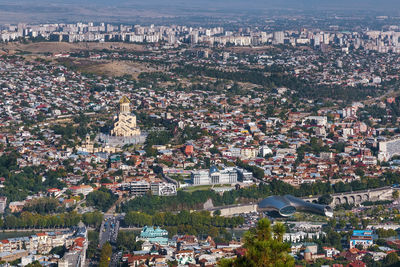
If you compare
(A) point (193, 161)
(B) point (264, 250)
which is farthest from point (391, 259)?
(A) point (193, 161)

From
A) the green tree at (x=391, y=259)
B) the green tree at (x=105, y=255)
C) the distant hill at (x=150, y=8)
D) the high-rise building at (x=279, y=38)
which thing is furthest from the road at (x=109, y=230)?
the distant hill at (x=150, y=8)

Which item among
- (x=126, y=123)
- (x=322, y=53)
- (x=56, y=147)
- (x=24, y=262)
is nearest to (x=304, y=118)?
(x=126, y=123)

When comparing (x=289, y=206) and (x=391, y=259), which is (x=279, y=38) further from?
(x=391, y=259)

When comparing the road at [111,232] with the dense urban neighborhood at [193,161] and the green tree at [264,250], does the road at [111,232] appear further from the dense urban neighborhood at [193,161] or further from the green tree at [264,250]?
the green tree at [264,250]

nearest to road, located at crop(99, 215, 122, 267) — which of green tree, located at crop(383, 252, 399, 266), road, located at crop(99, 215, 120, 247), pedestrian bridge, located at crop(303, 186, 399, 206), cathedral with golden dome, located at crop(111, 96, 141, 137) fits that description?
road, located at crop(99, 215, 120, 247)

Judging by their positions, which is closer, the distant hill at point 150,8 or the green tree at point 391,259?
the green tree at point 391,259

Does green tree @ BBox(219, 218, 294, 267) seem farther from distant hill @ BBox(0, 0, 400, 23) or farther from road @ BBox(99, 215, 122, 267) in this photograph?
distant hill @ BBox(0, 0, 400, 23)
